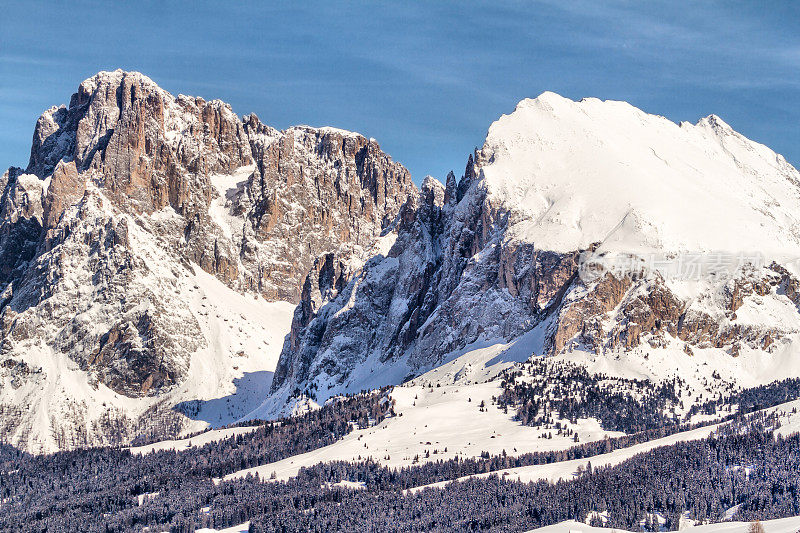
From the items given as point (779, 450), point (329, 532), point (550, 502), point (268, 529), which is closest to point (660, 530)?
point (550, 502)

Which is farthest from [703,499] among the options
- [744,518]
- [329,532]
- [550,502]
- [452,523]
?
[329,532]

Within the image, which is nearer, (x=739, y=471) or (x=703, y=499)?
(x=703, y=499)

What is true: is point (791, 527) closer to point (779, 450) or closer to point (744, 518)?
point (744, 518)

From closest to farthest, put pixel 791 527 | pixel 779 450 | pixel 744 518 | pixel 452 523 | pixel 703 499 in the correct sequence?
1. pixel 791 527
2. pixel 744 518
3. pixel 703 499
4. pixel 452 523
5. pixel 779 450

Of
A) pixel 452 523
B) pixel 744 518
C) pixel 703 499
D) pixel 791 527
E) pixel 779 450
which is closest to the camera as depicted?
pixel 791 527

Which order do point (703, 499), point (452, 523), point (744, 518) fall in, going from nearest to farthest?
1. point (744, 518)
2. point (703, 499)
3. point (452, 523)

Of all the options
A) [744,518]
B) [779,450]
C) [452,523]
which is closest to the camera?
[744,518]

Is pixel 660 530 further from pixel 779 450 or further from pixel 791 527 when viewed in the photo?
pixel 779 450

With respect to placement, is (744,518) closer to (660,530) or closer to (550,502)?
(660,530)

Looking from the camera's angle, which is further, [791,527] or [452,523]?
[452,523]
